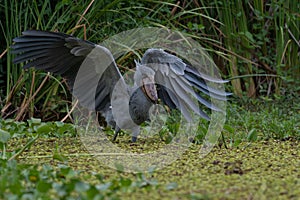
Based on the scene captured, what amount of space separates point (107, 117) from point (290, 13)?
213cm

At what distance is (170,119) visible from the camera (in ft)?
13.4

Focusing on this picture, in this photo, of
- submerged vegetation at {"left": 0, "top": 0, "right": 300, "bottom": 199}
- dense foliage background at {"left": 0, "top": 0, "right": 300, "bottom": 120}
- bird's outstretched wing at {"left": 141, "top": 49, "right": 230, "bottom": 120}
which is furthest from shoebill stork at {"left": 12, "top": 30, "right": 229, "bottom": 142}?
dense foliage background at {"left": 0, "top": 0, "right": 300, "bottom": 120}

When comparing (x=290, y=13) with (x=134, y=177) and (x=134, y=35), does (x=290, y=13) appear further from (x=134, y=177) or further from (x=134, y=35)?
(x=134, y=177)

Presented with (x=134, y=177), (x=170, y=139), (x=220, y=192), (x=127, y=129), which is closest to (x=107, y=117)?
(x=127, y=129)

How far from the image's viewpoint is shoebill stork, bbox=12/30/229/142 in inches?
123

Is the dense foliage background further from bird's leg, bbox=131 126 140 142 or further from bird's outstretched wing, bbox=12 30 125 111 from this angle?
bird's leg, bbox=131 126 140 142

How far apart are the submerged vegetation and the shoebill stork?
0.68 ft

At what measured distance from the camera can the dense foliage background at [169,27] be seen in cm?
401

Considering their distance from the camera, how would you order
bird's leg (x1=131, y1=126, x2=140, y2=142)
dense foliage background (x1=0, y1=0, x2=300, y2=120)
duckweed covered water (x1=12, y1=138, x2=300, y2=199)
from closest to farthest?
duckweed covered water (x1=12, y1=138, x2=300, y2=199), bird's leg (x1=131, y1=126, x2=140, y2=142), dense foliage background (x1=0, y1=0, x2=300, y2=120)

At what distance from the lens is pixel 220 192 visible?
2.00m

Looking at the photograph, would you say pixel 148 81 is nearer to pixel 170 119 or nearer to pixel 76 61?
pixel 76 61

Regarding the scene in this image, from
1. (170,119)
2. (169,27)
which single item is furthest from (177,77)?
(169,27)

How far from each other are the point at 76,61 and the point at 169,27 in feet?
4.21

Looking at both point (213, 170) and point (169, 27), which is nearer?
point (213, 170)
